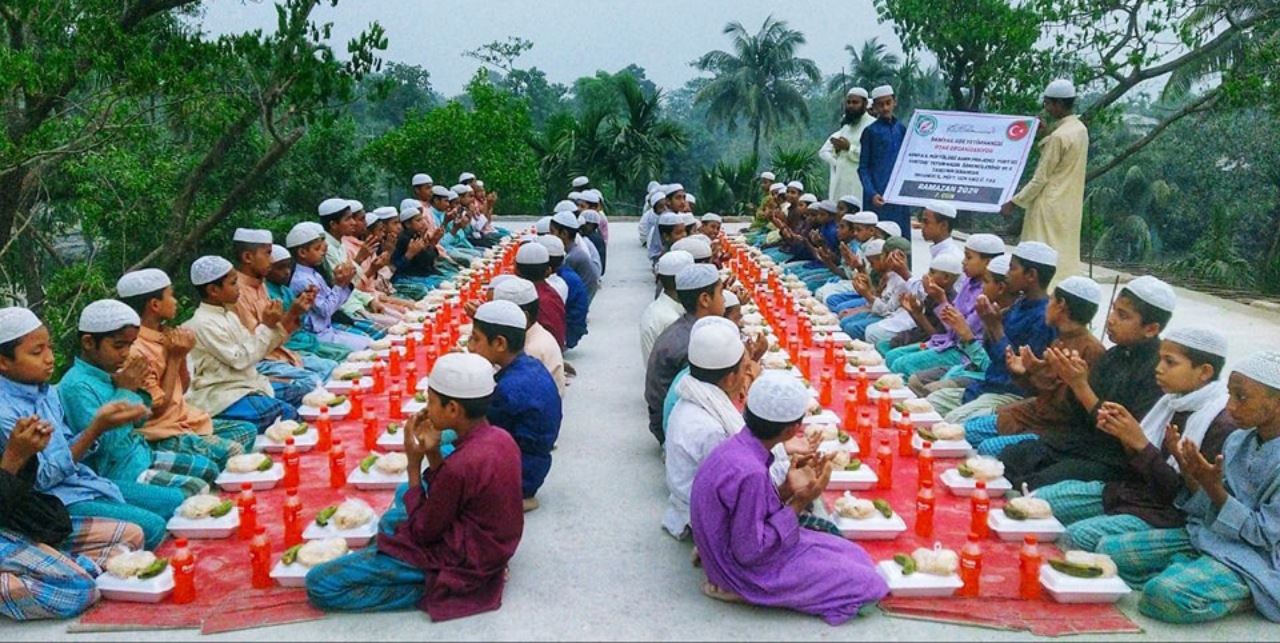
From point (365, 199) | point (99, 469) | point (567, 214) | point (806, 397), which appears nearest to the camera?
point (806, 397)

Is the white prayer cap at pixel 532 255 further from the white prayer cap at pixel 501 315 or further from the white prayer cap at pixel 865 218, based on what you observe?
the white prayer cap at pixel 865 218

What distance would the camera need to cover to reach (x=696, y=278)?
19.6 feet

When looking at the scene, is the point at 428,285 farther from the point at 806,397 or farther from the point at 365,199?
the point at 365,199

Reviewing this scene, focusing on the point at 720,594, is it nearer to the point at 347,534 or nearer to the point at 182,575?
the point at 347,534

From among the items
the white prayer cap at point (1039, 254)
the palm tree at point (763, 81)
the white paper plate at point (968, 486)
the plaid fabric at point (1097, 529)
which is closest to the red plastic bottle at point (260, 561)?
the white paper plate at point (968, 486)

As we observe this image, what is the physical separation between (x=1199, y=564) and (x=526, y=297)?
3.91 metres

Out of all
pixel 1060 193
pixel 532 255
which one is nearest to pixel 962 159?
pixel 1060 193

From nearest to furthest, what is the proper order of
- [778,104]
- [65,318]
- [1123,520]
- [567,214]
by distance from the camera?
[1123,520], [65,318], [567,214], [778,104]

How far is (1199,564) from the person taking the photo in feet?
13.5

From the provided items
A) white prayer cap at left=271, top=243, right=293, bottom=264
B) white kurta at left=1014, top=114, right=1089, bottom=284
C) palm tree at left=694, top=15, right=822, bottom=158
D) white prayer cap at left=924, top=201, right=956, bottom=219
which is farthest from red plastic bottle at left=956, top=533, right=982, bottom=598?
palm tree at left=694, top=15, right=822, bottom=158

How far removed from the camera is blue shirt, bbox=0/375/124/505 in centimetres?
431

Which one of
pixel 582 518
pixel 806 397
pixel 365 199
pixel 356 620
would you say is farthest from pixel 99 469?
pixel 365 199

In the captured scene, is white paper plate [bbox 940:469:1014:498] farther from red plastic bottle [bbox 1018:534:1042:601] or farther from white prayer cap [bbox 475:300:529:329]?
white prayer cap [bbox 475:300:529:329]

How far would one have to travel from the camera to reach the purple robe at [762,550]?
396 centimetres
